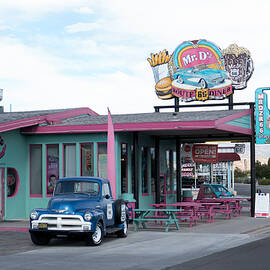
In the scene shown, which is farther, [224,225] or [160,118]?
[160,118]

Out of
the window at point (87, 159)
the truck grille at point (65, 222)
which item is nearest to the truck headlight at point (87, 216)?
the truck grille at point (65, 222)

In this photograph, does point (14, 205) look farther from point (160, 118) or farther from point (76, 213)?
point (76, 213)

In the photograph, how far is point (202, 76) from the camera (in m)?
28.4

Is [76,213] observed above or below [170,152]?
below

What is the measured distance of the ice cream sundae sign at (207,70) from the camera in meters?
28.2

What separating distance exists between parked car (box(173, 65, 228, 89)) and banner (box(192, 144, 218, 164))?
9.53 feet

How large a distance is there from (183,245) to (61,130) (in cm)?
946

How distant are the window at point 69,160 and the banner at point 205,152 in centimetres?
689

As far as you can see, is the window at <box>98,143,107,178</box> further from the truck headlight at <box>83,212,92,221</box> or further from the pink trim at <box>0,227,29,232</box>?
the truck headlight at <box>83,212,92,221</box>

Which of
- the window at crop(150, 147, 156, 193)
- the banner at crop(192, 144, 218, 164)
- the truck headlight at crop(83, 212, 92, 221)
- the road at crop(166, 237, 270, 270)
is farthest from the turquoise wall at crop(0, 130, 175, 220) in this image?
the road at crop(166, 237, 270, 270)

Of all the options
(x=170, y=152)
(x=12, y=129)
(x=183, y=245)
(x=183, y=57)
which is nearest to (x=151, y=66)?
(x=183, y=57)

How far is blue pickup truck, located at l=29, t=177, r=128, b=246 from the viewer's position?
1477cm

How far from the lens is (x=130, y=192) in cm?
2317

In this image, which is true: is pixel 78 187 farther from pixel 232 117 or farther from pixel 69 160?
pixel 232 117
